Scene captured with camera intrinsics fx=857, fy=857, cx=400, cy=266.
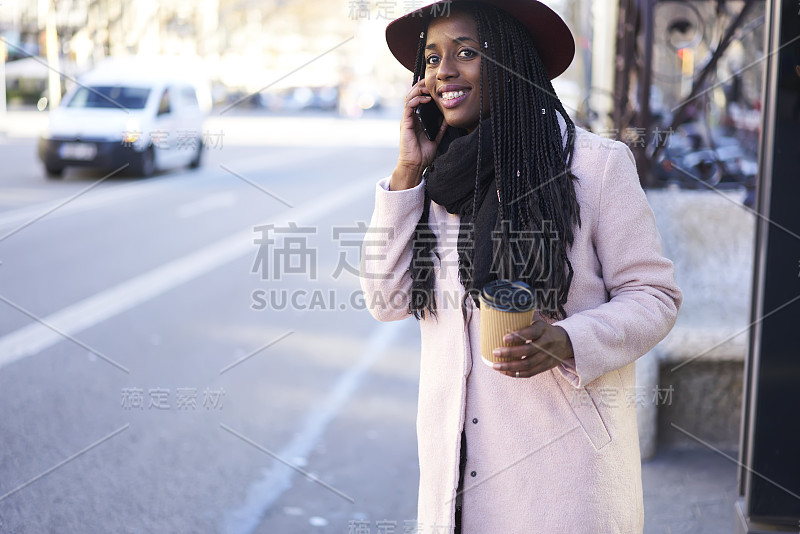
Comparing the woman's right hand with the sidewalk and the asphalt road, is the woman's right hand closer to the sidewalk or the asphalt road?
the asphalt road

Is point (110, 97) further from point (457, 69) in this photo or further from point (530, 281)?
point (530, 281)

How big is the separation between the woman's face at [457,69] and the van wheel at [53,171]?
14161mm

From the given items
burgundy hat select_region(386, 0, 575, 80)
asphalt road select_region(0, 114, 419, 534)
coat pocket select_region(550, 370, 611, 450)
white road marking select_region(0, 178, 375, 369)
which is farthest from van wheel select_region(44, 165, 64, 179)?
coat pocket select_region(550, 370, 611, 450)

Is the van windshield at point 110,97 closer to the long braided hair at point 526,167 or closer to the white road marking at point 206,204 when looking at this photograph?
the white road marking at point 206,204

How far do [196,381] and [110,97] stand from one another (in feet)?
38.8

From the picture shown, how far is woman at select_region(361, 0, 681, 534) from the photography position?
1817 millimetres

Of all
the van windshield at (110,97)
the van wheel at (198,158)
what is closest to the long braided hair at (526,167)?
the van windshield at (110,97)

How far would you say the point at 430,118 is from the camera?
2.08 meters

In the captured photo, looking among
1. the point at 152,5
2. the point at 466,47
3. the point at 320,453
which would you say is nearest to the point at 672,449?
the point at 320,453

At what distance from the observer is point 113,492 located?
387 cm

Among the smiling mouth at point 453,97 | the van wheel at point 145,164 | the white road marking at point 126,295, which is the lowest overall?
the van wheel at point 145,164

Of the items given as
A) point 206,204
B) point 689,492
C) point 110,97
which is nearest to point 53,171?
point 110,97

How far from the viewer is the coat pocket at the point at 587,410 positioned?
1.85m

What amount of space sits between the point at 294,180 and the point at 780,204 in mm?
13859
